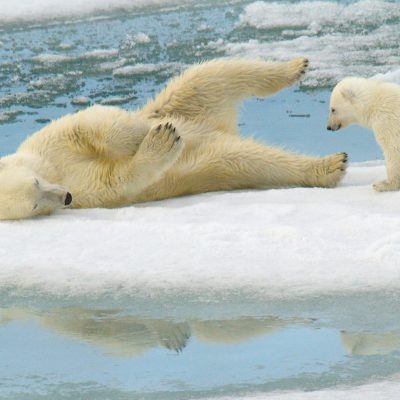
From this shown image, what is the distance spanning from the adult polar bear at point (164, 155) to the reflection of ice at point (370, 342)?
6.47 feet

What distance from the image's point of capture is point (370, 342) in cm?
337

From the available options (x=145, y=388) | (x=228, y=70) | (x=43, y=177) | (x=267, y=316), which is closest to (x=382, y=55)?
(x=228, y=70)

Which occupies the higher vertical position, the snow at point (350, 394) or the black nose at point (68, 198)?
the snow at point (350, 394)

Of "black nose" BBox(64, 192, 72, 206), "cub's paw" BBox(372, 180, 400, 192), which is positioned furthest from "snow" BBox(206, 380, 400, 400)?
"cub's paw" BBox(372, 180, 400, 192)

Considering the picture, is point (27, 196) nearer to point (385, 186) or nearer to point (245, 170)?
point (245, 170)

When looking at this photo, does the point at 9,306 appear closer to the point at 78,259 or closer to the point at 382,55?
the point at 78,259

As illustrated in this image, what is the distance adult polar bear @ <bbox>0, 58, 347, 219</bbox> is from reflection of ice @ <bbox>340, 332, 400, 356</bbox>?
6.47 ft

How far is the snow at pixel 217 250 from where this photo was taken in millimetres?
3896

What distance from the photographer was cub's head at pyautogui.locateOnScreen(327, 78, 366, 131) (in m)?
5.76

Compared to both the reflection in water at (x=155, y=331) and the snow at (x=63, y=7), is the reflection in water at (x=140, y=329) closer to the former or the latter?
the reflection in water at (x=155, y=331)

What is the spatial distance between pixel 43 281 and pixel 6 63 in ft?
19.8

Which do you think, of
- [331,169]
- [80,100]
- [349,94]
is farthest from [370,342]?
[80,100]

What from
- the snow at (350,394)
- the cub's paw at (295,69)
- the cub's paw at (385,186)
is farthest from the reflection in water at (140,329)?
the cub's paw at (295,69)

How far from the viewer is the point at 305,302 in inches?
147
